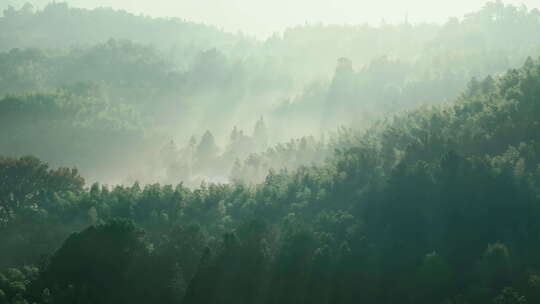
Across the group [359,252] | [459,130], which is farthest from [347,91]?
[359,252]

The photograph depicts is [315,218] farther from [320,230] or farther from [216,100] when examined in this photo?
[216,100]

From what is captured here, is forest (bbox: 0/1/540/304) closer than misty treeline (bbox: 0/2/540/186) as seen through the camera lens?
Yes

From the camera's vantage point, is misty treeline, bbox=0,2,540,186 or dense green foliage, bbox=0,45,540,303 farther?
misty treeline, bbox=0,2,540,186

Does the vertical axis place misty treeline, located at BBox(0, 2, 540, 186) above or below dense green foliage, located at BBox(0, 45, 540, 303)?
above

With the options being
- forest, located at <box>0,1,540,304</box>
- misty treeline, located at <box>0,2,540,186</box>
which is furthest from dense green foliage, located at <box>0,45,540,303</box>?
misty treeline, located at <box>0,2,540,186</box>

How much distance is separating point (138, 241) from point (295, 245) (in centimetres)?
1264

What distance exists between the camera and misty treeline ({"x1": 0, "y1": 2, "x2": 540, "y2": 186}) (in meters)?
126

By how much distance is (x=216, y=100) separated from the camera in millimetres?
178250

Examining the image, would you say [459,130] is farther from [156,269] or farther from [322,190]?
[156,269]

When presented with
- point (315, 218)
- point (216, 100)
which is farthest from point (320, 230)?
point (216, 100)

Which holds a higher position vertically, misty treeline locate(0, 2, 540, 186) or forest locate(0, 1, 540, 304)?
misty treeline locate(0, 2, 540, 186)

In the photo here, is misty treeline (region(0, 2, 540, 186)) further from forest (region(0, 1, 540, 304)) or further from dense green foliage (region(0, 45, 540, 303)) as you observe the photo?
dense green foliage (region(0, 45, 540, 303))

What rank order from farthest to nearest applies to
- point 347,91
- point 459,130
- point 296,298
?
point 347,91 → point 459,130 → point 296,298

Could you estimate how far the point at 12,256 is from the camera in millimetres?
61875
